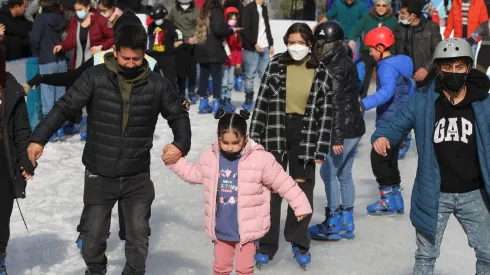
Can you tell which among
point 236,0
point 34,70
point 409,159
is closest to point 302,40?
point 409,159

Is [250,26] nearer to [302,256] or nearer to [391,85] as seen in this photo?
[391,85]

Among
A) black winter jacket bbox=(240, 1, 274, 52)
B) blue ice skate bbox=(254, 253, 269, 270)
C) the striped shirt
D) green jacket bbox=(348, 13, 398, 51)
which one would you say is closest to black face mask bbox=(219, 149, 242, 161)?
blue ice skate bbox=(254, 253, 269, 270)

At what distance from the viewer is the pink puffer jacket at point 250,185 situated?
19.1 ft

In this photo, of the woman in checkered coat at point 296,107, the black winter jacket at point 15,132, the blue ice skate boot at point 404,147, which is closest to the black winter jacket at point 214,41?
the blue ice skate boot at point 404,147

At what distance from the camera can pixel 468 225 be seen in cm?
575

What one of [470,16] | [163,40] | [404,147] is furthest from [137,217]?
[470,16]

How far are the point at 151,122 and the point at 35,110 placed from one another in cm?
681

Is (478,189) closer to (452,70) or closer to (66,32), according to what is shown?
(452,70)

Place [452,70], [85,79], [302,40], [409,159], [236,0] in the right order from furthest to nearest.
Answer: [236,0]
[409,159]
[302,40]
[85,79]
[452,70]

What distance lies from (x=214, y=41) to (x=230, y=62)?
0.70m

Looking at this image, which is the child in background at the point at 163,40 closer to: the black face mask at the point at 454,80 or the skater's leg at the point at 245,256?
the skater's leg at the point at 245,256

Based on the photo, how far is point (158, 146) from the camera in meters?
12.3

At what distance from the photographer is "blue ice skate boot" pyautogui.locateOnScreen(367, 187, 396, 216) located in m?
9.09

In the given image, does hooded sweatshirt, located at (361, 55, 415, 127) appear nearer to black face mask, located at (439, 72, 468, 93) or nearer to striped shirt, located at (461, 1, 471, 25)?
black face mask, located at (439, 72, 468, 93)
